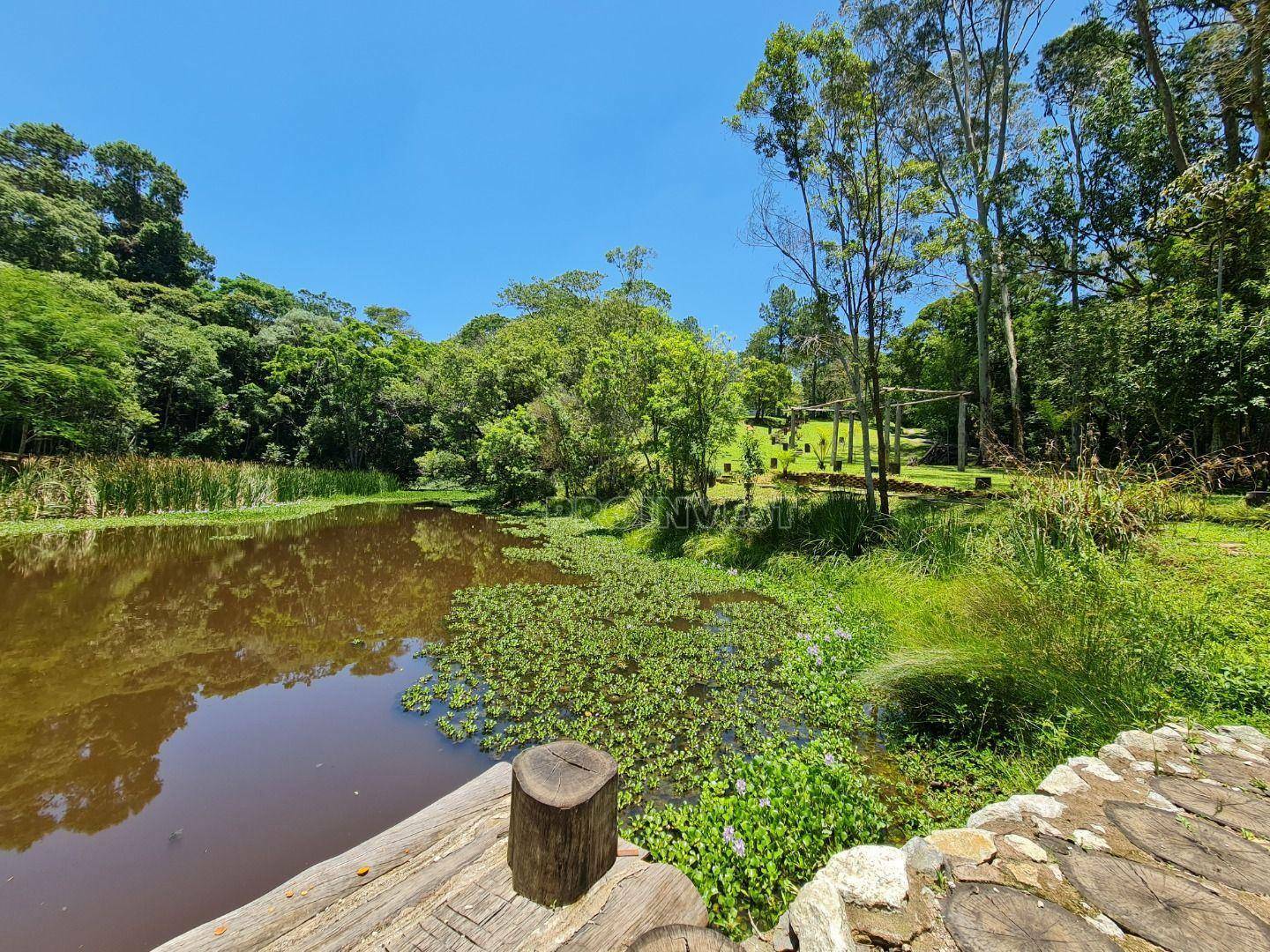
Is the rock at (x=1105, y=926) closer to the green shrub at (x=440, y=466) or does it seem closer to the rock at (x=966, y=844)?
the rock at (x=966, y=844)

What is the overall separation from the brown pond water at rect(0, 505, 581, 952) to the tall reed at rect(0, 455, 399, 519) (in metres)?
4.80

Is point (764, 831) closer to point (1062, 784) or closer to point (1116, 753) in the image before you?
point (1062, 784)

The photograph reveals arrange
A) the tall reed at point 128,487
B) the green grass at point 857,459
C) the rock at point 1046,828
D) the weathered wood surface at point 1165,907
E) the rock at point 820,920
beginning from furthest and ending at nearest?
the green grass at point 857,459 → the tall reed at point 128,487 → the rock at point 1046,828 → the rock at point 820,920 → the weathered wood surface at point 1165,907

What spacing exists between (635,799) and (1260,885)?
260 centimetres

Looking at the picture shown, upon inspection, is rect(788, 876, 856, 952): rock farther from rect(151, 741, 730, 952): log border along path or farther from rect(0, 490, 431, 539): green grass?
rect(0, 490, 431, 539): green grass

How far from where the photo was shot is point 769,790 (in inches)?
99.3

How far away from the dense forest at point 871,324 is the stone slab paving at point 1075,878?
432cm

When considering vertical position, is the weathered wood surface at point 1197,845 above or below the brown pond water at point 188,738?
above

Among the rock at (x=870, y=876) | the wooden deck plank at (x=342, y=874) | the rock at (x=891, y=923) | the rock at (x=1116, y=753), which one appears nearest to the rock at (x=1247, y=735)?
the rock at (x=1116, y=753)

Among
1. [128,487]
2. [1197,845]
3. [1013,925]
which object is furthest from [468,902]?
[128,487]

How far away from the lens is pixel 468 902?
1523 mm

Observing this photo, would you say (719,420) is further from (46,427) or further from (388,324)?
(388,324)

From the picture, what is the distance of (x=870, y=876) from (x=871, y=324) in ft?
26.8

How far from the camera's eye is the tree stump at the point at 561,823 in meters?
1.41
